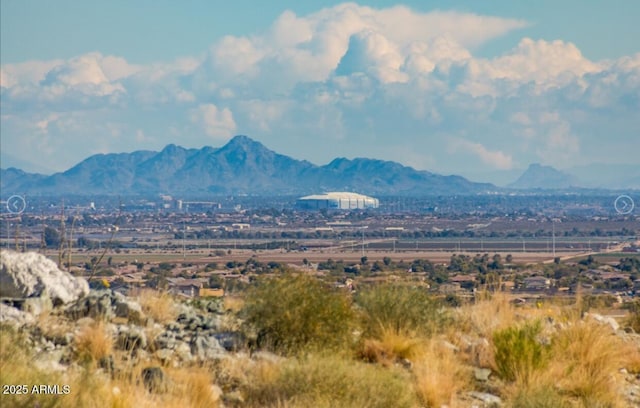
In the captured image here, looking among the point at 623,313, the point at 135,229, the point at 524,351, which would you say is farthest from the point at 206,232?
the point at 524,351

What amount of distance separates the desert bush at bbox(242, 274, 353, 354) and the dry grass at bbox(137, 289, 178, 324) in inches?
67.7

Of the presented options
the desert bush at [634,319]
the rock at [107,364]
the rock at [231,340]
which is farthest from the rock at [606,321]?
the rock at [107,364]

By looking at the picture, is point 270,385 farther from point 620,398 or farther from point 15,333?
point 620,398

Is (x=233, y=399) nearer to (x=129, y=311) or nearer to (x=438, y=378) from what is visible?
(x=438, y=378)

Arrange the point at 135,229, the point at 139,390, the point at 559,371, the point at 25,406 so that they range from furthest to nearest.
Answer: the point at 135,229 < the point at 559,371 < the point at 139,390 < the point at 25,406

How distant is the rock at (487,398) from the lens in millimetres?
10617

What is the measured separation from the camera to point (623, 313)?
18906 millimetres

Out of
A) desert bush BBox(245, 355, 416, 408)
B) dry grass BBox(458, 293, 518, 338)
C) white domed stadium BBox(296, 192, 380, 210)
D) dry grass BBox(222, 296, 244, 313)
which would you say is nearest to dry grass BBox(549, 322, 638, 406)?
dry grass BBox(458, 293, 518, 338)

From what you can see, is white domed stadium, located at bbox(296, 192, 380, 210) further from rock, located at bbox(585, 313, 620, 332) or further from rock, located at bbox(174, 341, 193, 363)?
rock, located at bbox(174, 341, 193, 363)

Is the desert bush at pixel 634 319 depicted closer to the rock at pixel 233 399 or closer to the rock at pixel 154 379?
the rock at pixel 233 399

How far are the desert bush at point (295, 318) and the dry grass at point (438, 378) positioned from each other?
3.83 ft

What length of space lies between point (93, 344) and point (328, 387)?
3124 mm

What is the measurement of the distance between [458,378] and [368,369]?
189cm

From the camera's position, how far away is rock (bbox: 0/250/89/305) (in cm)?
1281
